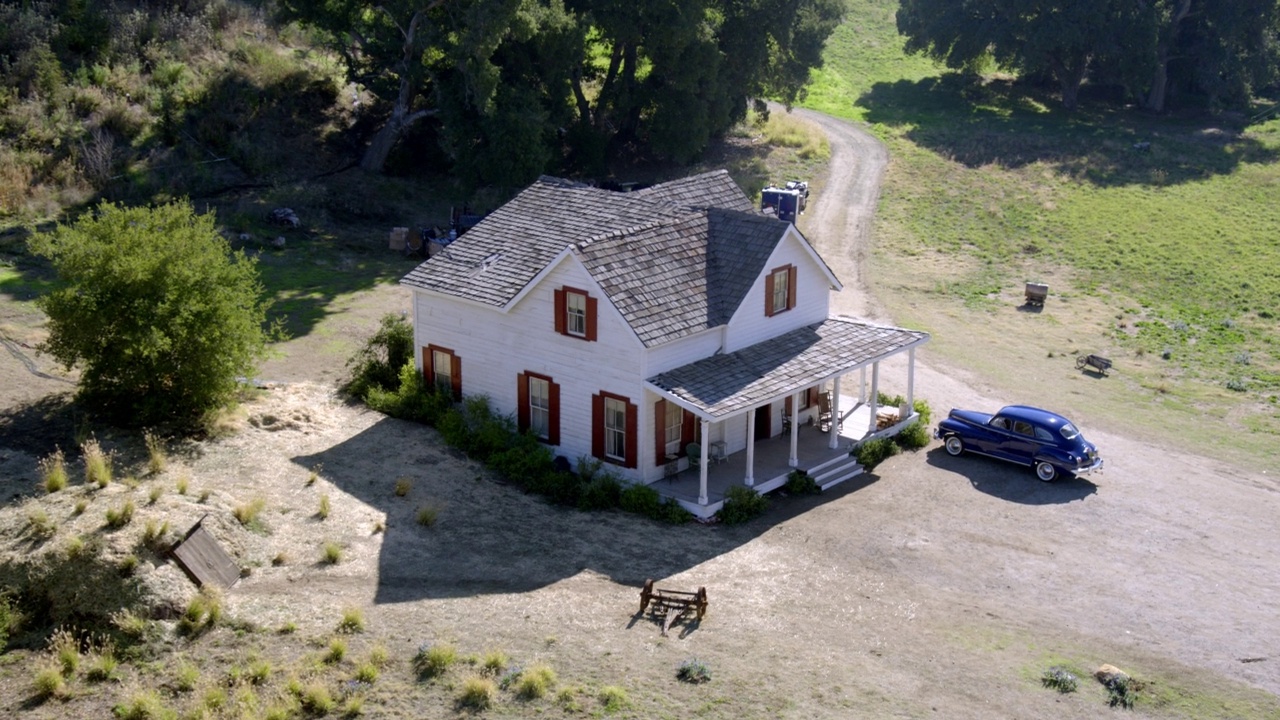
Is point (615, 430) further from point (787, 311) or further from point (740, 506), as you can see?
point (787, 311)

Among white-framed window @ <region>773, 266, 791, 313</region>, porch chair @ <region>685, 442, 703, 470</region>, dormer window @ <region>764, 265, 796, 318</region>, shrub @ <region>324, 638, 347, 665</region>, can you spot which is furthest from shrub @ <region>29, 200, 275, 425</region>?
white-framed window @ <region>773, 266, 791, 313</region>

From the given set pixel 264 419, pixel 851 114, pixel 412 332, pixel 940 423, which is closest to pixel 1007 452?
pixel 940 423

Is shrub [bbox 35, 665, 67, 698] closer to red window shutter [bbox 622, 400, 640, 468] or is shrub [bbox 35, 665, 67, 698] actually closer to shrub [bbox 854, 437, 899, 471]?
red window shutter [bbox 622, 400, 640, 468]

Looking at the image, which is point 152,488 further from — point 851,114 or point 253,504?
point 851,114

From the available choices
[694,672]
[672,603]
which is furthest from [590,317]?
[694,672]

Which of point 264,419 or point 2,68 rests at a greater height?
point 2,68

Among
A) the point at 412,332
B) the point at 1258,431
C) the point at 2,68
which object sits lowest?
the point at 1258,431
